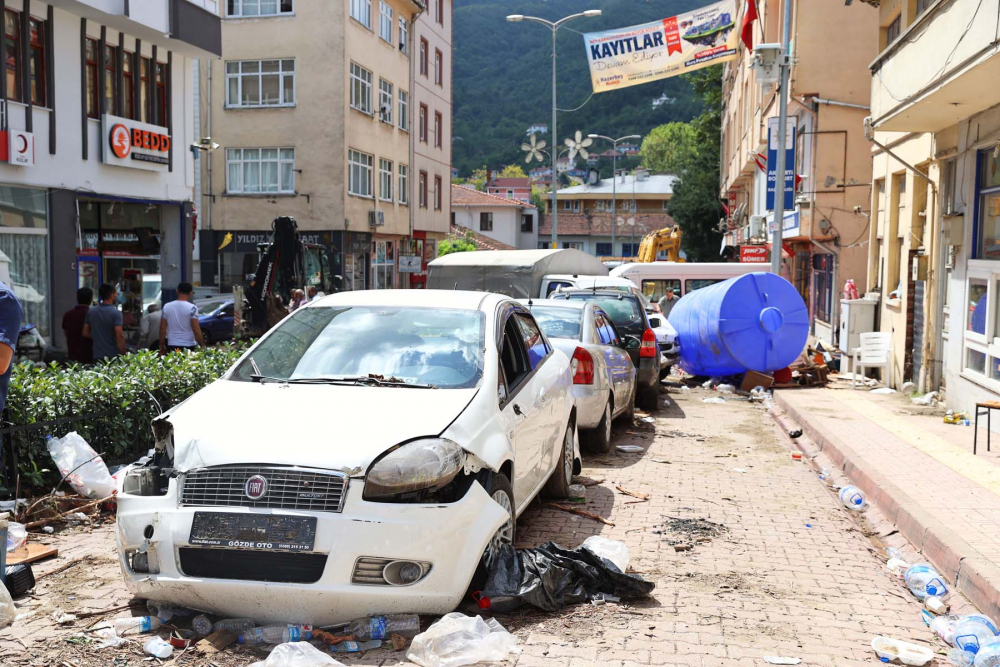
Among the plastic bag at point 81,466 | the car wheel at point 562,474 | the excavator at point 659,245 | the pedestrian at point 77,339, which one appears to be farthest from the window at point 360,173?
the plastic bag at point 81,466

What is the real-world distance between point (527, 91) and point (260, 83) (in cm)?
8778

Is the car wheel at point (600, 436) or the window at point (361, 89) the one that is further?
the window at point (361, 89)

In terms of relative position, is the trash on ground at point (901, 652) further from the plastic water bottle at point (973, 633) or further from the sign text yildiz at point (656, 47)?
the sign text yildiz at point (656, 47)

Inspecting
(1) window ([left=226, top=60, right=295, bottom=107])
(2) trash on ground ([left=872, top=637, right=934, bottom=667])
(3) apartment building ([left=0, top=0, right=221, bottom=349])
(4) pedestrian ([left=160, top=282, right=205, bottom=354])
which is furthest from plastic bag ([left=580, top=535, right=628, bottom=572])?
(1) window ([left=226, top=60, right=295, bottom=107])

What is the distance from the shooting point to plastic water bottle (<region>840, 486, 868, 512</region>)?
7992 mm

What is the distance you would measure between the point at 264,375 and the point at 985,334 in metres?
9.24

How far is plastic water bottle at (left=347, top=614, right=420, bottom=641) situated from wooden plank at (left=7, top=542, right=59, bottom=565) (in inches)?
89.6

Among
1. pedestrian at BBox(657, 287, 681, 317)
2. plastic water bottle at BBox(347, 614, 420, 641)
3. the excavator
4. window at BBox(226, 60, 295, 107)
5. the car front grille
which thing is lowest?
plastic water bottle at BBox(347, 614, 420, 641)

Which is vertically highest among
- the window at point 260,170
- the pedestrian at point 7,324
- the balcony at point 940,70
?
the window at point 260,170

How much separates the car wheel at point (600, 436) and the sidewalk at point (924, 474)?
237 cm

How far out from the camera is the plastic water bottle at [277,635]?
4.42 m

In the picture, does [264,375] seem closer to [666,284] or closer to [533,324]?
[533,324]

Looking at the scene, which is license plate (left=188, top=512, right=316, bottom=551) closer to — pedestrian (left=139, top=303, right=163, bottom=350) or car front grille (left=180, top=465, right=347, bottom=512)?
car front grille (left=180, top=465, right=347, bottom=512)

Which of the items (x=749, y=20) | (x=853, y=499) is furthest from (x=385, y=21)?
(x=853, y=499)
